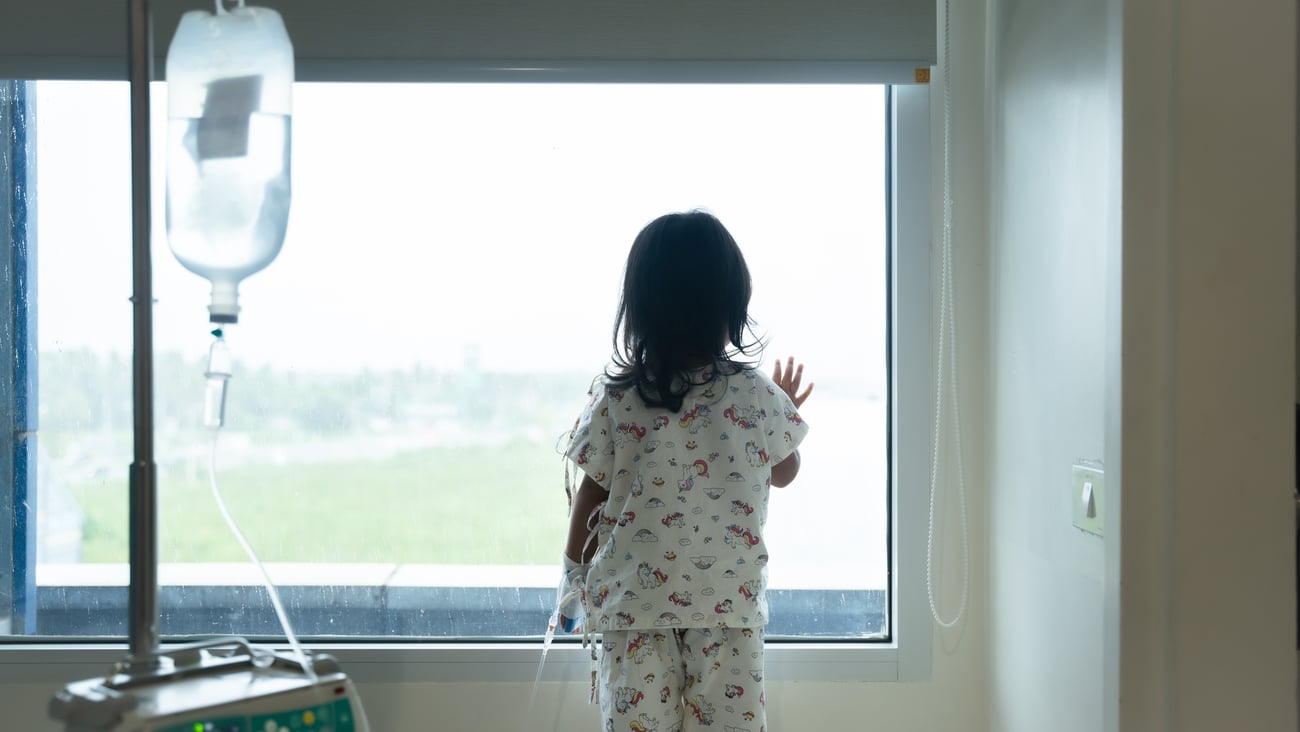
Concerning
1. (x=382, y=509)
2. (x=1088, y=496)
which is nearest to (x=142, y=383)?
(x=382, y=509)

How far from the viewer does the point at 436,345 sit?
1872mm

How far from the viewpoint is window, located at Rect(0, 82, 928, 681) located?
6.06 ft

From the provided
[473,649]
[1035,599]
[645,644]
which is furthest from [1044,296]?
[473,649]

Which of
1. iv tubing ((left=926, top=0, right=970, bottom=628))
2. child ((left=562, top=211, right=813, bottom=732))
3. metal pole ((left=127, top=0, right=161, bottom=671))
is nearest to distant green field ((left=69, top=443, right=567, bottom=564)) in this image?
child ((left=562, top=211, right=813, bottom=732))

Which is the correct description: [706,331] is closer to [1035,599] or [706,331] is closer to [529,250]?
[529,250]

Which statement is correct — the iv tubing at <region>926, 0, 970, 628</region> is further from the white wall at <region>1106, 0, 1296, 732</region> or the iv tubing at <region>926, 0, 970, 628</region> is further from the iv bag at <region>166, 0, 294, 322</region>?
the iv bag at <region>166, 0, 294, 322</region>

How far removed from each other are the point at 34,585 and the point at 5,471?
22 centimetres

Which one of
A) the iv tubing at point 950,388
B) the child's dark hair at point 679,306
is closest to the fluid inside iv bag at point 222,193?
the child's dark hair at point 679,306

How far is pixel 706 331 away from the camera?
154 cm

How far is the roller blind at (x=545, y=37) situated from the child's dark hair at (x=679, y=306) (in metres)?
0.36

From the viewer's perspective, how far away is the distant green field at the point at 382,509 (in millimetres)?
1878

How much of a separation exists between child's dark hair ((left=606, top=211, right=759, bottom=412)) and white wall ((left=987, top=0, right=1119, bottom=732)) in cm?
45

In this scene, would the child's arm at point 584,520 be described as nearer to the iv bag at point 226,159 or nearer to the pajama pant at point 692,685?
the pajama pant at point 692,685

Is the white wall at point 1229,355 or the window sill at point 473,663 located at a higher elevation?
the white wall at point 1229,355
